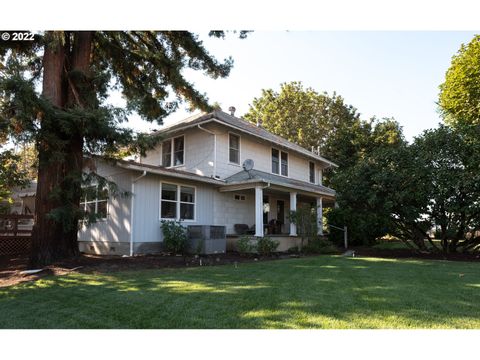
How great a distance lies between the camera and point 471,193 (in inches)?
449

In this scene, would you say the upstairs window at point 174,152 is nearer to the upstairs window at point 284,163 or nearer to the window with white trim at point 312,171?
the upstairs window at point 284,163

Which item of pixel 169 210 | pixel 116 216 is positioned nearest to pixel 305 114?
pixel 169 210

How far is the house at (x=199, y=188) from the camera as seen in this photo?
11.9 m

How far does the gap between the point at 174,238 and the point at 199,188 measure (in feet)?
9.56

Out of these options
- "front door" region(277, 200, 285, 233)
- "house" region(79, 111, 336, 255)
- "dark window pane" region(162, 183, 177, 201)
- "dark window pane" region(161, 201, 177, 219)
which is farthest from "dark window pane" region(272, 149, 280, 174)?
"dark window pane" region(161, 201, 177, 219)

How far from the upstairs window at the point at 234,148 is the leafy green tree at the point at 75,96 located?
2476mm

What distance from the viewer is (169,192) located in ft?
42.8

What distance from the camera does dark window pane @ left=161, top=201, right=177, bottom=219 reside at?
42.1ft

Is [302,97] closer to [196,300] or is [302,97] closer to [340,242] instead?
[340,242]

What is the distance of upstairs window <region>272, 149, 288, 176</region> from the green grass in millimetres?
11108

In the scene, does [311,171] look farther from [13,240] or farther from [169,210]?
[13,240]

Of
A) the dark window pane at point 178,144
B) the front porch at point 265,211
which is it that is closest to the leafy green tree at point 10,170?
the dark window pane at point 178,144

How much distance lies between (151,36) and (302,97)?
82.0 feet
